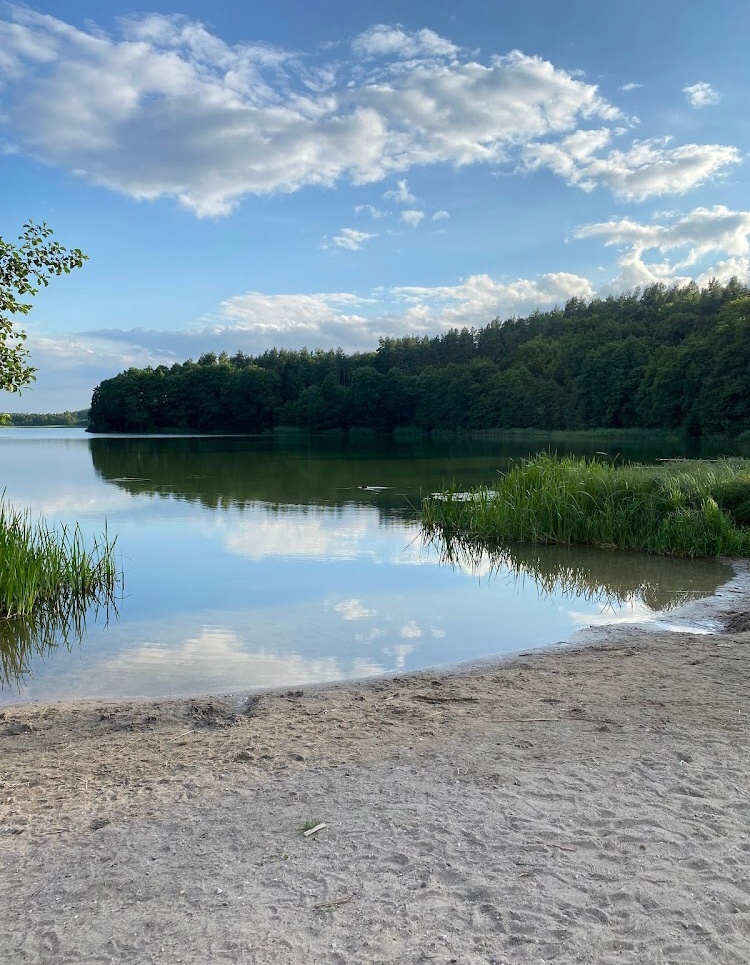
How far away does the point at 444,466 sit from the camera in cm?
3912

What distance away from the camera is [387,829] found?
3.86 metres

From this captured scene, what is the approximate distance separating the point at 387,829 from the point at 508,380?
9724 cm

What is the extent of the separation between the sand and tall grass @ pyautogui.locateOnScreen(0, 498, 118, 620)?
12.8 ft

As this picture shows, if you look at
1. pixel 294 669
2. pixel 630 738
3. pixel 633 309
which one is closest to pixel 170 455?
pixel 294 669

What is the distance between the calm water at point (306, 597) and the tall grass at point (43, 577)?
63 centimetres

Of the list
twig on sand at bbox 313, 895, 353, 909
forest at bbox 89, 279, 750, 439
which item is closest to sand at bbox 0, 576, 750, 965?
twig on sand at bbox 313, 895, 353, 909

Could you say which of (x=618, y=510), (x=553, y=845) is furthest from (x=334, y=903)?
(x=618, y=510)

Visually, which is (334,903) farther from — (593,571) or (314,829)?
(593,571)

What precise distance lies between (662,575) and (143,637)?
8344 mm

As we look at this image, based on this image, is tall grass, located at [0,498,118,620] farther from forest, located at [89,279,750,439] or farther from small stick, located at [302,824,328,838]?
forest, located at [89,279,750,439]

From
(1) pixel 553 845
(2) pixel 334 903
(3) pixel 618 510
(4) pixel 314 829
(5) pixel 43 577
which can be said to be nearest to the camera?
(2) pixel 334 903

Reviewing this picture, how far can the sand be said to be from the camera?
9.78ft

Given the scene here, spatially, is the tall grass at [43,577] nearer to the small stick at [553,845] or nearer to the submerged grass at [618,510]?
the submerged grass at [618,510]

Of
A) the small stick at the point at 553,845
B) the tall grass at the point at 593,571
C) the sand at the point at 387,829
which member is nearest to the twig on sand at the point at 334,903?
the sand at the point at 387,829
